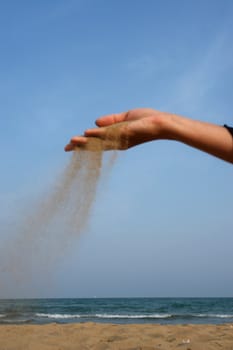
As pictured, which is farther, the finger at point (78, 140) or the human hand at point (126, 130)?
the finger at point (78, 140)

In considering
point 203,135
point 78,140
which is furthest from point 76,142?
point 203,135

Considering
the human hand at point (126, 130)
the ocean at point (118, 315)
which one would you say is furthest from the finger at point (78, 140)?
the ocean at point (118, 315)

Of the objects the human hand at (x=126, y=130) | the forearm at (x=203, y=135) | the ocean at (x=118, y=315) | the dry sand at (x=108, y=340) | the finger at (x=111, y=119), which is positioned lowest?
the dry sand at (x=108, y=340)

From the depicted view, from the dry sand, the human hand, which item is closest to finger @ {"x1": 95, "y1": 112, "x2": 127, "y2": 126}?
the human hand

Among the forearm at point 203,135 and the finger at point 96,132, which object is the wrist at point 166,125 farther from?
the finger at point 96,132

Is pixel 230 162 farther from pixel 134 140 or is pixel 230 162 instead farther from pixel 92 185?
pixel 92 185

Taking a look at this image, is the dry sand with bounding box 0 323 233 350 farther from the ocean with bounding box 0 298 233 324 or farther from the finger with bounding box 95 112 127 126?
the finger with bounding box 95 112 127 126

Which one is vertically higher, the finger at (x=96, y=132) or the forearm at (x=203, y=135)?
the finger at (x=96, y=132)
